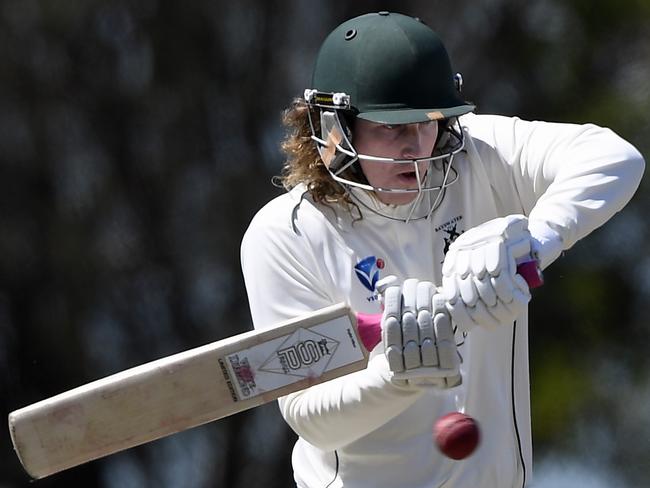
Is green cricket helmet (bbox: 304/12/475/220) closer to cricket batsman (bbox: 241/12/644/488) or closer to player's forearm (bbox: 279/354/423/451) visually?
cricket batsman (bbox: 241/12/644/488)

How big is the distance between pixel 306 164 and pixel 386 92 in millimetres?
263

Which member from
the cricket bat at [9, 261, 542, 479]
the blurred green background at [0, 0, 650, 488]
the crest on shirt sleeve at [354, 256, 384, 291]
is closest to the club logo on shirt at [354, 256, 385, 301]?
the crest on shirt sleeve at [354, 256, 384, 291]

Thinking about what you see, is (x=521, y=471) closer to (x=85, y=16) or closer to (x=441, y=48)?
(x=441, y=48)

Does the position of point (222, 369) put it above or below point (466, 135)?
below

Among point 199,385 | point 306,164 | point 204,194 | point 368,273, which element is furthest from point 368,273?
point 204,194

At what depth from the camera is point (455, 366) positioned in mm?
3238

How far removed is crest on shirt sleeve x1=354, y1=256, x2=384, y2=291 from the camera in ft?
11.7

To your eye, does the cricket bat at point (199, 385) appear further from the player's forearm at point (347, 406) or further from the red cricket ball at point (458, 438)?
the red cricket ball at point (458, 438)

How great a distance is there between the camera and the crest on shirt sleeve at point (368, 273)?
358 cm

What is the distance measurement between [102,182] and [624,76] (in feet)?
7.01

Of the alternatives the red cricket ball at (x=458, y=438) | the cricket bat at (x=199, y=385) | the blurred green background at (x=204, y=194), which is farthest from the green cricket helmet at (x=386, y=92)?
the blurred green background at (x=204, y=194)

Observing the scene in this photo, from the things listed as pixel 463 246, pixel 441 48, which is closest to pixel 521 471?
pixel 463 246

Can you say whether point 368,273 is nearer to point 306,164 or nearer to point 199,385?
point 306,164

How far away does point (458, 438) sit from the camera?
3.31m
